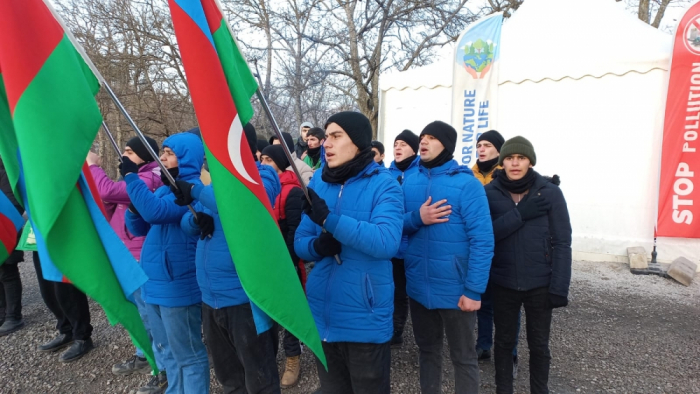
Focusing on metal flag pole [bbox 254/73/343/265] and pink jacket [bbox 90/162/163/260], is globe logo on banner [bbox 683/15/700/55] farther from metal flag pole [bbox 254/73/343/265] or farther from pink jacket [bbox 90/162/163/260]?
pink jacket [bbox 90/162/163/260]

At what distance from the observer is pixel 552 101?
20.3 feet

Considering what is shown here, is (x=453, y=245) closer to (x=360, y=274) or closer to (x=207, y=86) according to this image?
(x=360, y=274)

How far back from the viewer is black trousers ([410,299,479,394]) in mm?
2357

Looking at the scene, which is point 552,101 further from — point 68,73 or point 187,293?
point 68,73

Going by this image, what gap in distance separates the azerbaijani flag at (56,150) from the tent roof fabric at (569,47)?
593cm

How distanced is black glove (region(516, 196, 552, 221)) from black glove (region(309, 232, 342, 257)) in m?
1.35

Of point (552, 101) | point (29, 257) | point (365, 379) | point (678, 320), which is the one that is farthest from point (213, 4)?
point (29, 257)

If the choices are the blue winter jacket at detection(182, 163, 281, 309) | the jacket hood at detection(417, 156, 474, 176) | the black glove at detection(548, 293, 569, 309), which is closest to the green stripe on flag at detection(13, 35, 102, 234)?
the blue winter jacket at detection(182, 163, 281, 309)

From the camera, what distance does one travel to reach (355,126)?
190 cm

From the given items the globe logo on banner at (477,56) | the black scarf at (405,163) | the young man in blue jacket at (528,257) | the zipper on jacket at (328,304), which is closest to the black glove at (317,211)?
the zipper on jacket at (328,304)

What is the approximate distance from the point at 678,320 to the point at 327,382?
13.6 ft

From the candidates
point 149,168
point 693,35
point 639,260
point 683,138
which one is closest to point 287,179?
point 149,168

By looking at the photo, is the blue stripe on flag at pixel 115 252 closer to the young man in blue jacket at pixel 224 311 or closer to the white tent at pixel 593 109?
the young man in blue jacket at pixel 224 311

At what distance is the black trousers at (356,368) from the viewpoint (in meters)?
1.89
